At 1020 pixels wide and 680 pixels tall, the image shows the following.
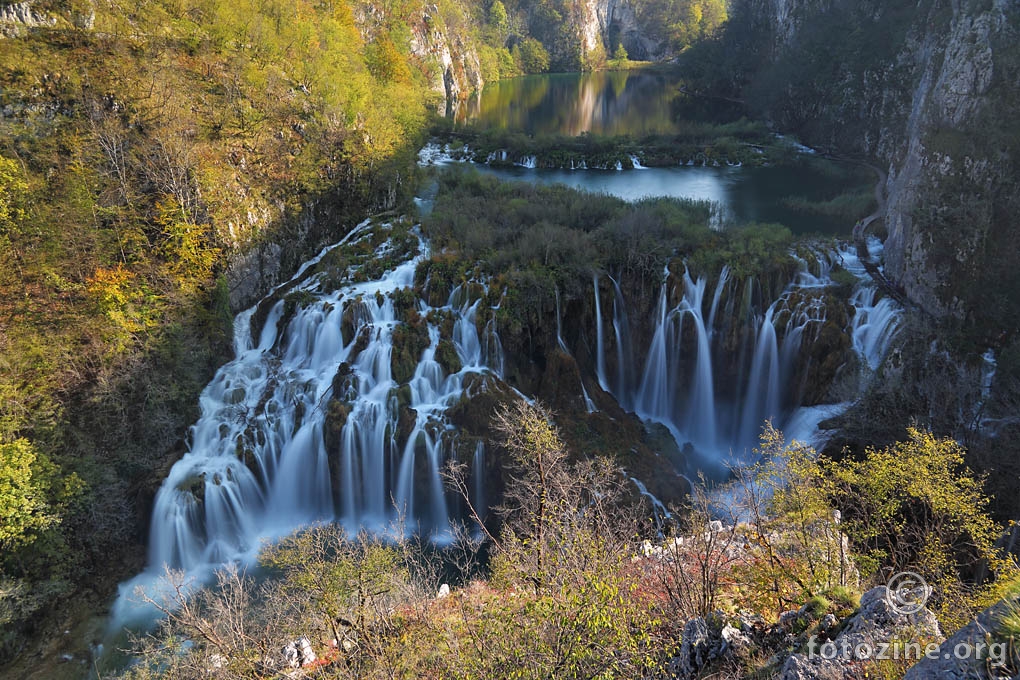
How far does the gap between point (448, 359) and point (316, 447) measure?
5749mm

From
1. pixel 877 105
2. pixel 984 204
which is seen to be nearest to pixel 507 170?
pixel 877 105

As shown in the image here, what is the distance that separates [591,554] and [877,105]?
5735 cm

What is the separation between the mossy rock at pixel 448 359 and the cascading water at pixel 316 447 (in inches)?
6.8

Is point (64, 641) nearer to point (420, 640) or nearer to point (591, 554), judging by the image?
point (420, 640)

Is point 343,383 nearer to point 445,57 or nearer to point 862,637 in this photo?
point 862,637

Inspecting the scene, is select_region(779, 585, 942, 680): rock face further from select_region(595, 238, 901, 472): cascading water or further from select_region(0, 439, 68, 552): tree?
select_region(0, 439, 68, 552): tree

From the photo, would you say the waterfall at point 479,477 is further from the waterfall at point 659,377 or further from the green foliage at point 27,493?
the green foliage at point 27,493

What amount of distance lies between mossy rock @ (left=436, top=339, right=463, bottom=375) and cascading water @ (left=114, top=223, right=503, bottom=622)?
17cm

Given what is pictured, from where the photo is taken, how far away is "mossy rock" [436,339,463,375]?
71.1ft

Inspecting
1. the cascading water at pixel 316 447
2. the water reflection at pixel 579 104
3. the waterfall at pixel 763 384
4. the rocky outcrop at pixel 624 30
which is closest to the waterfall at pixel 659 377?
the waterfall at pixel 763 384

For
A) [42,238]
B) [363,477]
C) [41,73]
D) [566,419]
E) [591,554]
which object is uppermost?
[41,73]

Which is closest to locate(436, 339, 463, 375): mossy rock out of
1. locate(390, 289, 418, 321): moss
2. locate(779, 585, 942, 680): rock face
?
locate(390, 289, 418, 321): moss

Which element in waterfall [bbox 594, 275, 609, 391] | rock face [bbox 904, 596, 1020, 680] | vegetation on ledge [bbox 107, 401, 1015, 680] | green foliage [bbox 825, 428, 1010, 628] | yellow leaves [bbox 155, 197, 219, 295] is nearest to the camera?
rock face [bbox 904, 596, 1020, 680]

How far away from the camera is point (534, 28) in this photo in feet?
410
